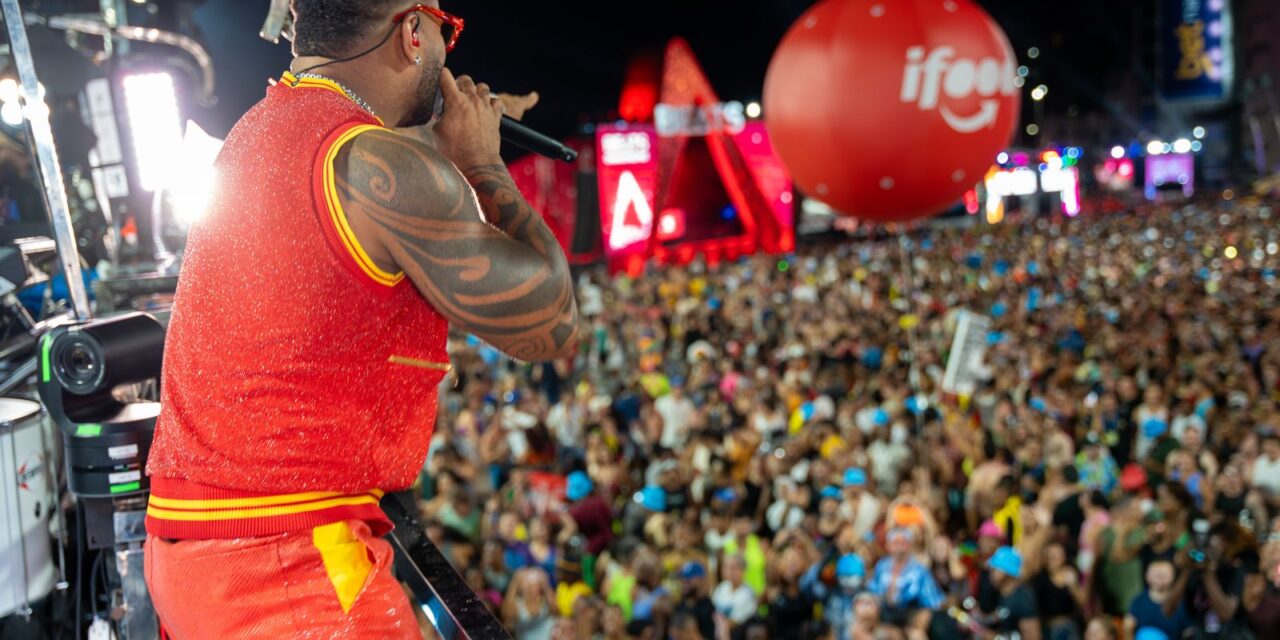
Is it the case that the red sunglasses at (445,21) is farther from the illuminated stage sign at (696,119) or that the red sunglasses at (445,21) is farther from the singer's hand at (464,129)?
Answer: the illuminated stage sign at (696,119)

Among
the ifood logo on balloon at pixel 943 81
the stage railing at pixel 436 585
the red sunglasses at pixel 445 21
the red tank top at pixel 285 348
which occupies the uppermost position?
the ifood logo on balloon at pixel 943 81

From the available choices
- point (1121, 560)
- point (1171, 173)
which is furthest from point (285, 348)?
point (1171, 173)

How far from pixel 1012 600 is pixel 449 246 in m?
5.63

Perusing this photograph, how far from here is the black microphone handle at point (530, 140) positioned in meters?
1.90

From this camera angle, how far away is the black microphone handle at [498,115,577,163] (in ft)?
6.24

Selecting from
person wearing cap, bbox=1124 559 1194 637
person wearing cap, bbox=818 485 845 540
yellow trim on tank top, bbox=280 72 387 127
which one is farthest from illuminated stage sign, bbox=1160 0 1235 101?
yellow trim on tank top, bbox=280 72 387 127

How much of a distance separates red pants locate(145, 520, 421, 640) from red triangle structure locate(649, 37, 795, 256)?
24.2m

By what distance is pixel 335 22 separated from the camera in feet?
5.20

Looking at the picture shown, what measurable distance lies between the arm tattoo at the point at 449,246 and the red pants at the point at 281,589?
406 millimetres

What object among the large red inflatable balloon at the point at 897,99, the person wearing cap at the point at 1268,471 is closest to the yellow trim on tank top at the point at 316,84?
the large red inflatable balloon at the point at 897,99

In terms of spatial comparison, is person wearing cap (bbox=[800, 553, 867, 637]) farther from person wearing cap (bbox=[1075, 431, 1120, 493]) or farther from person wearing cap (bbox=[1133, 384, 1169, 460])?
person wearing cap (bbox=[1133, 384, 1169, 460])

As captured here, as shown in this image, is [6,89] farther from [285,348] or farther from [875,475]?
[875,475]

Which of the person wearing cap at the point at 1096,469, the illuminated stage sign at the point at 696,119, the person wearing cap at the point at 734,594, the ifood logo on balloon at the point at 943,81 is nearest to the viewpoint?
the ifood logo on balloon at the point at 943,81

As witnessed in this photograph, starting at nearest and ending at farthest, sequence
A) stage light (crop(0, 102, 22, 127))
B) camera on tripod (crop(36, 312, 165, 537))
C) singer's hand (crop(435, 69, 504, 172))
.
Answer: singer's hand (crop(435, 69, 504, 172))
camera on tripod (crop(36, 312, 165, 537))
stage light (crop(0, 102, 22, 127))
